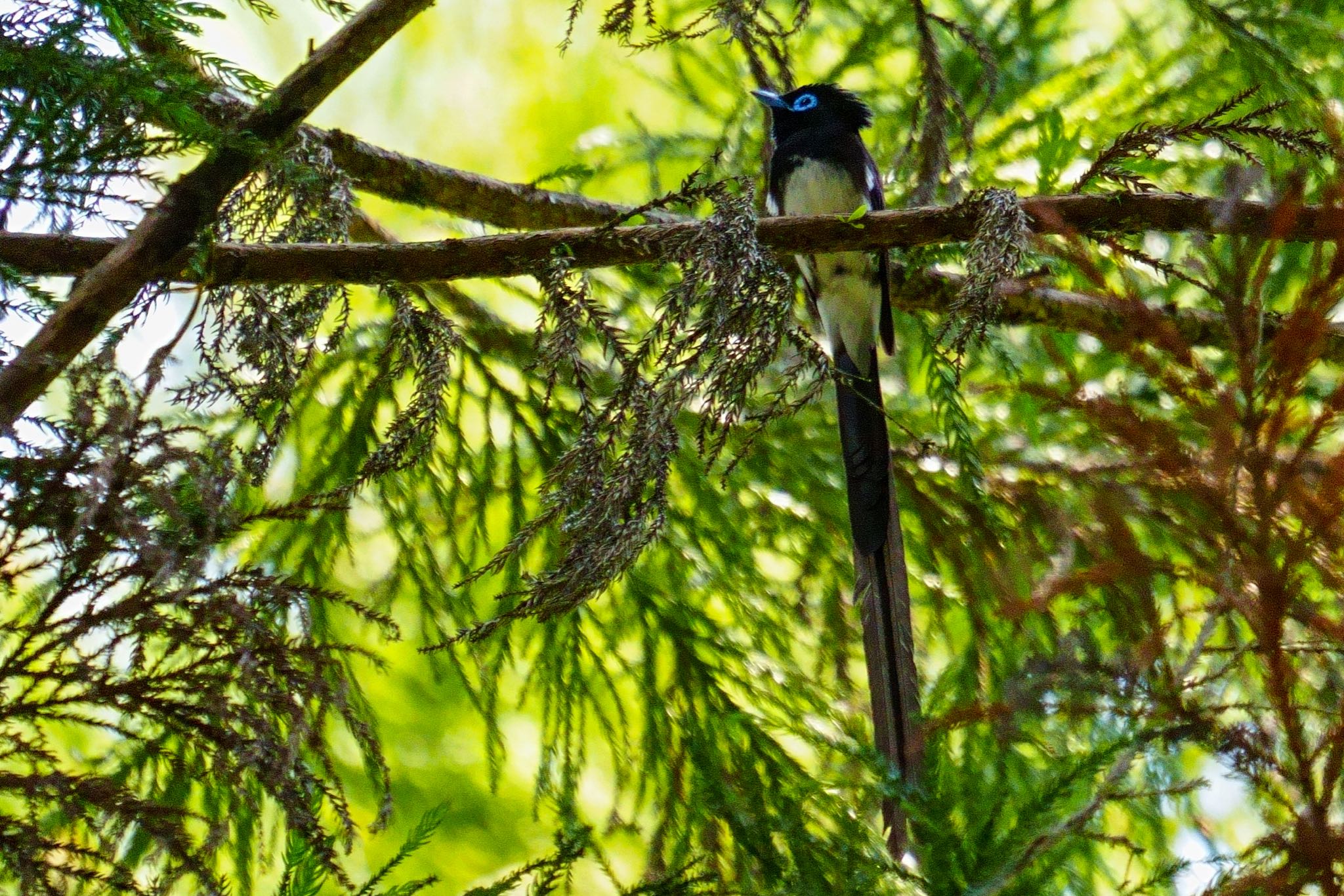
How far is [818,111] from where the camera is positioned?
11.2 ft

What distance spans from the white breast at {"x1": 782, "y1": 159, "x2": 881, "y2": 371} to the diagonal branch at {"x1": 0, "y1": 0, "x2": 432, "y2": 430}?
1.66m

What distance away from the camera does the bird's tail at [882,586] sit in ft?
6.93

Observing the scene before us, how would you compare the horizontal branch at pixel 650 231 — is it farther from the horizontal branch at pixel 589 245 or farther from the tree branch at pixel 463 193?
the tree branch at pixel 463 193

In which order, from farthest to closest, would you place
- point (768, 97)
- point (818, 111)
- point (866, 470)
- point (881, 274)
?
point (818, 111)
point (768, 97)
point (881, 274)
point (866, 470)

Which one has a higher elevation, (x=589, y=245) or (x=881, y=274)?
(x=881, y=274)

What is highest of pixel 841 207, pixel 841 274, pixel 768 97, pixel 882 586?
pixel 768 97

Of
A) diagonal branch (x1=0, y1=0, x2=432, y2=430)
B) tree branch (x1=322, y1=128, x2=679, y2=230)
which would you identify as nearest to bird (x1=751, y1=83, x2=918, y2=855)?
tree branch (x1=322, y1=128, x2=679, y2=230)

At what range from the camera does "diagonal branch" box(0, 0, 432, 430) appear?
1466mm

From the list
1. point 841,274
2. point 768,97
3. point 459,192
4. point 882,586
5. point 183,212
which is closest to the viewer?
point 183,212

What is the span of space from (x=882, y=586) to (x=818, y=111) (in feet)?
5.19

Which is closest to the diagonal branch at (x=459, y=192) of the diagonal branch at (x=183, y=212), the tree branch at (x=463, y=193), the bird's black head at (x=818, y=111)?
the tree branch at (x=463, y=193)

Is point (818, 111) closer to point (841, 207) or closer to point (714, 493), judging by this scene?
Answer: point (841, 207)

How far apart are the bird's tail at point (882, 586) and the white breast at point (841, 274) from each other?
451mm

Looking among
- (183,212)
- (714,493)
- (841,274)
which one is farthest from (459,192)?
(183,212)
